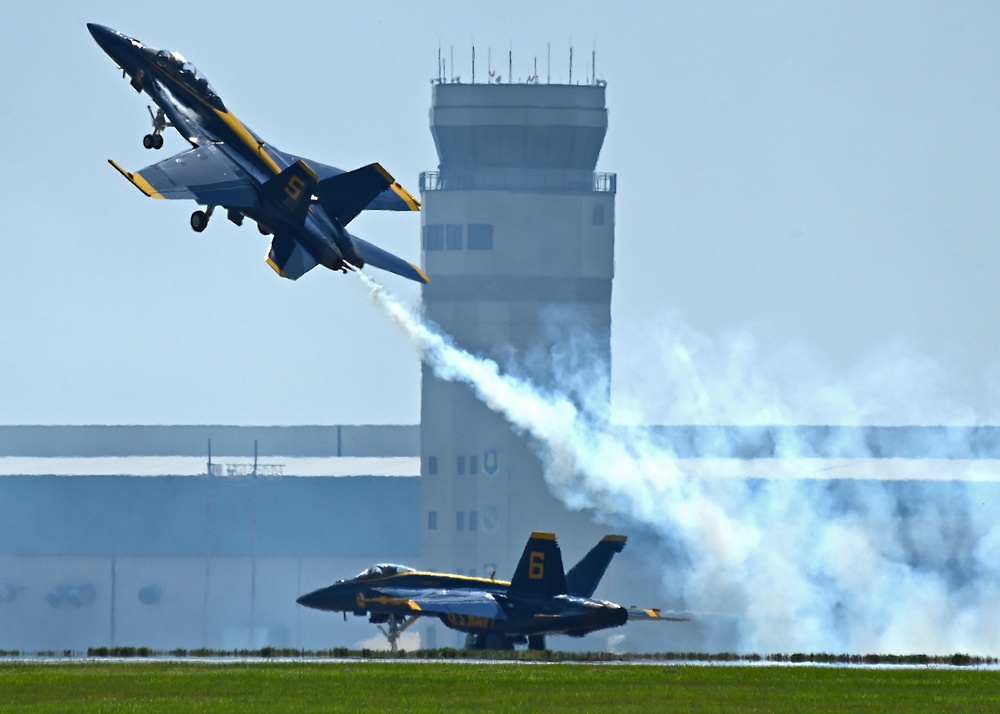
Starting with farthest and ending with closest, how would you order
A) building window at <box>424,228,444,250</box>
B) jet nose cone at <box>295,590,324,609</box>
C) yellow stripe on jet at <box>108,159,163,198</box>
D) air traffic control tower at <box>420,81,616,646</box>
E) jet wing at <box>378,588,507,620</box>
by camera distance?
building window at <box>424,228,444,250</box> < air traffic control tower at <box>420,81,616,646</box> < jet nose cone at <box>295,590,324,609</box> < jet wing at <box>378,588,507,620</box> < yellow stripe on jet at <box>108,159,163,198</box>

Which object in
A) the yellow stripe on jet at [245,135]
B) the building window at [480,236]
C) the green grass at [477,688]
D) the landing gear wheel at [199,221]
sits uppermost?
the building window at [480,236]

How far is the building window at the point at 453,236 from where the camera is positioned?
15912 centimetres

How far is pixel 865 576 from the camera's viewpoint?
111312mm

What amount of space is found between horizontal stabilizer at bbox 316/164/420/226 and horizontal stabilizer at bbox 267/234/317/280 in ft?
5.94

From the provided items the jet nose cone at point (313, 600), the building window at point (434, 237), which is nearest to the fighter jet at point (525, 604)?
the jet nose cone at point (313, 600)

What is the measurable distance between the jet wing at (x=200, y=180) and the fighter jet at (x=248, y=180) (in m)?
0.03

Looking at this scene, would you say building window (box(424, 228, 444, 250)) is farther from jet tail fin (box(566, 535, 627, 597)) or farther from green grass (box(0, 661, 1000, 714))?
green grass (box(0, 661, 1000, 714))

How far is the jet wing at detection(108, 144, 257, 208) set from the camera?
245ft

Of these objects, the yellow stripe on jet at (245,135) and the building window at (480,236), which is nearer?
the yellow stripe on jet at (245,135)

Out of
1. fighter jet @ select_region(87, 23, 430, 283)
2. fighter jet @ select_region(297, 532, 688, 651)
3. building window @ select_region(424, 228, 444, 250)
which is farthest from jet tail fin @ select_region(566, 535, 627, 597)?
building window @ select_region(424, 228, 444, 250)

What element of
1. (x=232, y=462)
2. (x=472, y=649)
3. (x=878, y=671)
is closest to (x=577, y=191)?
(x=232, y=462)

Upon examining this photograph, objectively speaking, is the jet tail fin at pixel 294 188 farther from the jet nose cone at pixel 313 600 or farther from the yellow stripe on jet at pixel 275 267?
the jet nose cone at pixel 313 600

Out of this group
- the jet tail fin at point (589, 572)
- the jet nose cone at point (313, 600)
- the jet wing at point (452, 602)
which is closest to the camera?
the jet wing at point (452, 602)

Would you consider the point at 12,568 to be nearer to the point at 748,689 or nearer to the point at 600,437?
the point at 600,437
